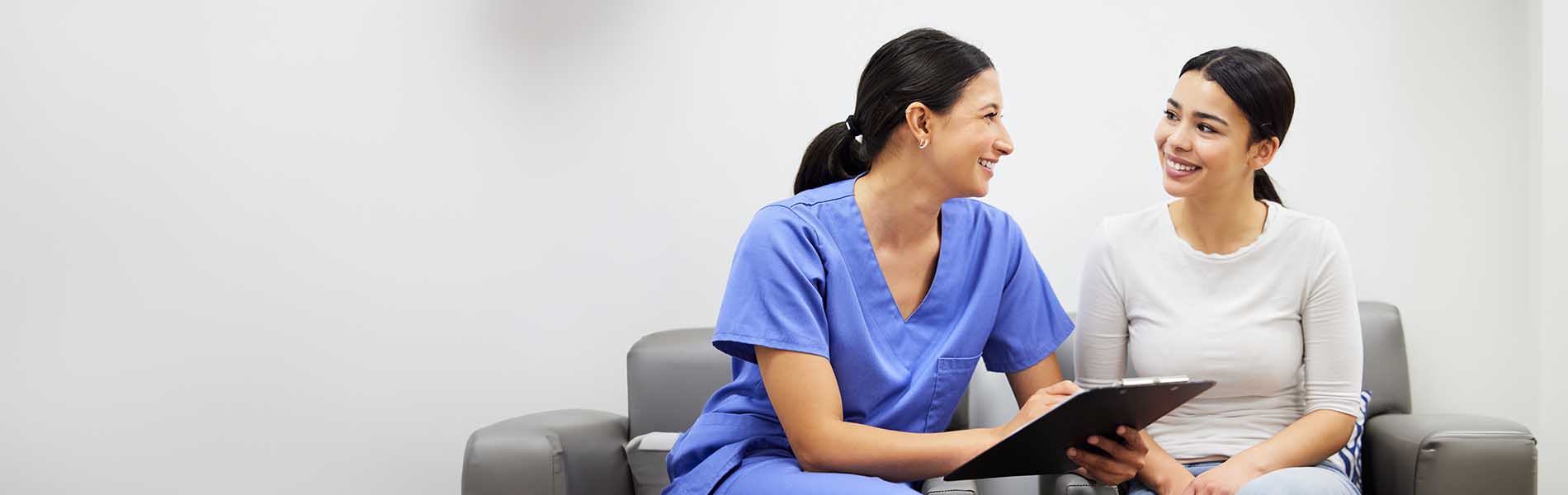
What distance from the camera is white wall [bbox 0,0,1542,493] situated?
8.13ft

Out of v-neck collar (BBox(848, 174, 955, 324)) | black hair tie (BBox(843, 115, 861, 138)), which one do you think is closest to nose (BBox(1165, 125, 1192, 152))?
v-neck collar (BBox(848, 174, 955, 324))

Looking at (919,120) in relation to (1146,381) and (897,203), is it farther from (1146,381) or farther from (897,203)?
(1146,381)

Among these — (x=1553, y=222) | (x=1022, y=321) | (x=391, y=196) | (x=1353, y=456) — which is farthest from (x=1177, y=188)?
(x=391, y=196)

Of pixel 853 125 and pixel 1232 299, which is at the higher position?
pixel 853 125

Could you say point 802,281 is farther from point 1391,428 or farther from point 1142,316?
point 1391,428

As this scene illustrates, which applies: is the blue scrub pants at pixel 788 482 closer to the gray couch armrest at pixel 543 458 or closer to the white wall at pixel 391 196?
the gray couch armrest at pixel 543 458

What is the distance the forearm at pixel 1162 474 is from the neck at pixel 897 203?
454 mm

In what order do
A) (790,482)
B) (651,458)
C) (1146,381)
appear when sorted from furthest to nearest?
(651,458) < (790,482) < (1146,381)

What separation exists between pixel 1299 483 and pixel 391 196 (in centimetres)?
191

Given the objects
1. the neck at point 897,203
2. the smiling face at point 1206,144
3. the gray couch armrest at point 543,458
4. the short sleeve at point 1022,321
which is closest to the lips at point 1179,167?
the smiling face at point 1206,144

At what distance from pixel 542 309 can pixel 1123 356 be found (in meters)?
1.31

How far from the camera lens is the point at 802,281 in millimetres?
1599

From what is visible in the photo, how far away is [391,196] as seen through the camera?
2.56 meters

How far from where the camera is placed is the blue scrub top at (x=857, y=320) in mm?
1590
